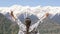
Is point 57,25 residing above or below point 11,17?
below

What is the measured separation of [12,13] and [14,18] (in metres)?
0.14

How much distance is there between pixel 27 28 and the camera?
747 centimetres

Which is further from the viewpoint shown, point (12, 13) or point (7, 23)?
point (7, 23)

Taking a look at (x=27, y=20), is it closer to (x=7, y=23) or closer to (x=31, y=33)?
(x=31, y=33)

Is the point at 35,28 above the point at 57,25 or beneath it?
above

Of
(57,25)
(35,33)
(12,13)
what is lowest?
(57,25)

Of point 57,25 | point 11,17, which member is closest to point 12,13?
point 11,17

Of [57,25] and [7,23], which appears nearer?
[7,23]

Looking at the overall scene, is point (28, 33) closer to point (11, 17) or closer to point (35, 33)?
point (35, 33)

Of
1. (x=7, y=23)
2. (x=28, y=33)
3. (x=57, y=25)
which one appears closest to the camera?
(x=28, y=33)

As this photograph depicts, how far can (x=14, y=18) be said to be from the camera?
7.80 m

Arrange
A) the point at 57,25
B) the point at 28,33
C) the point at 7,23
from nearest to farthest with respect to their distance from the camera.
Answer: the point at 28,33
the point at 7,23
the point at 57,25

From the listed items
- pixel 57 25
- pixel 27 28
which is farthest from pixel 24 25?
pixel 57 25

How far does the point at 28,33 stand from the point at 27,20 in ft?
1.05
